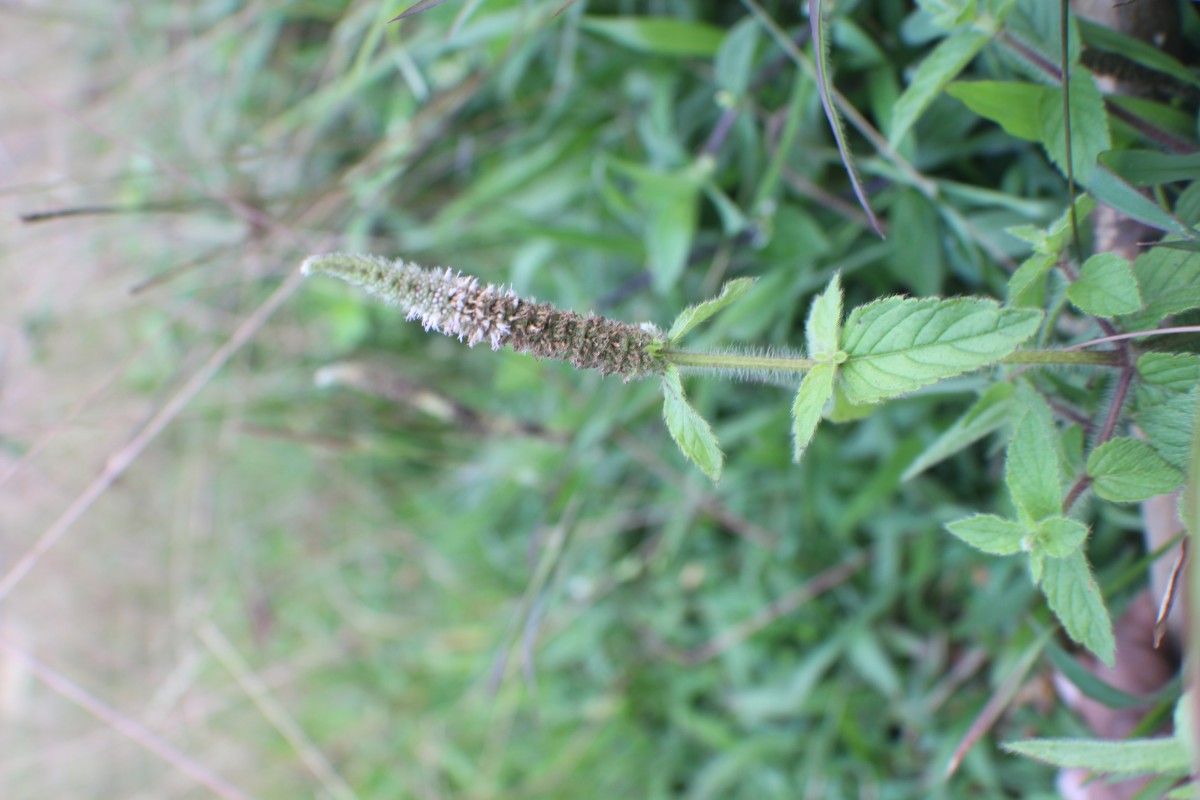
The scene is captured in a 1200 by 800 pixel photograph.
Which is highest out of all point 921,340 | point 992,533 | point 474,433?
point 921,340

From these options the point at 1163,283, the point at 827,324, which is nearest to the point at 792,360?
the point at 827,324

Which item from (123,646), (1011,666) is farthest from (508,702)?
(123,646)

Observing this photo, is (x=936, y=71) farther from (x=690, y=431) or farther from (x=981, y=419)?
(x=690, y=431)

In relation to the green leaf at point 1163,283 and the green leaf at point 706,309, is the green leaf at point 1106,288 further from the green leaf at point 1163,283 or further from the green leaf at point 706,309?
the green leaf at point 706,309

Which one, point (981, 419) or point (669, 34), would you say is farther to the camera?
point (669, 34)

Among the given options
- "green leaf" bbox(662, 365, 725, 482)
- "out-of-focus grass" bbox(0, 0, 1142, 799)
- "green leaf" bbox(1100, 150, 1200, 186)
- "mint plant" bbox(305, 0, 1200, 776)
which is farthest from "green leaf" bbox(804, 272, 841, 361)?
"out-of-focus grass" bbox(0, 0, 1142, 799)

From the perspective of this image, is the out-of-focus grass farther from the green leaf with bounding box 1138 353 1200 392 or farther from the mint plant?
the green leaf with bounding box 1138 353 1200 392

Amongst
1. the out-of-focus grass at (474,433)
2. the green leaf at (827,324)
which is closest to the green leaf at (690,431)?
the green leaf at (827,324)
